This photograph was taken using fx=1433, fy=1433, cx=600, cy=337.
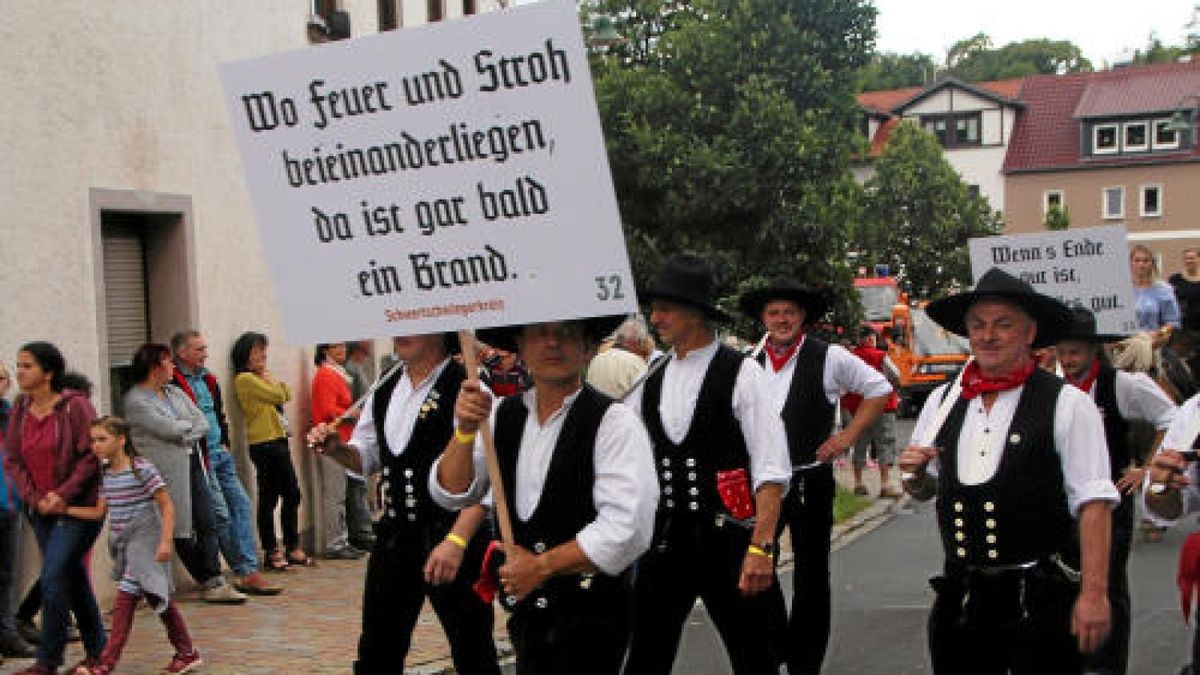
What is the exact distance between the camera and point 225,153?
10.9 metres

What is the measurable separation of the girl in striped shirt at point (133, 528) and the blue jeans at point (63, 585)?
112 mm

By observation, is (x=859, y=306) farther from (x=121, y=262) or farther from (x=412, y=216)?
(x=412, y=216)

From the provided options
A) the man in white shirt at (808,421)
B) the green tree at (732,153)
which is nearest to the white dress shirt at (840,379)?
the man in white shirt at (808,421)

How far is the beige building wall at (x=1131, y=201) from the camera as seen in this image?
55000mm

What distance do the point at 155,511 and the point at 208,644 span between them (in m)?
1.11

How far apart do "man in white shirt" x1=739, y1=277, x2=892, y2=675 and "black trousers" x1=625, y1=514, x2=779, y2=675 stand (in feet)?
4.17

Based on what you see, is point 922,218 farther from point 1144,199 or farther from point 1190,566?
point 1190,566

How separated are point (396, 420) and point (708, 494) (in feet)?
4.15

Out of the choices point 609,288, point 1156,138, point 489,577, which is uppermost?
point 1156,138

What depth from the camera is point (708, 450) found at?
18.7 ft

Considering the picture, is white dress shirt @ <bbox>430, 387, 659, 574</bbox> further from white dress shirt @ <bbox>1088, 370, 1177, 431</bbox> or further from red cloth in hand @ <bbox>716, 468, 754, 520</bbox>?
white dress shirt @ <bbox>1088, 370, 1177, 431</bbox>

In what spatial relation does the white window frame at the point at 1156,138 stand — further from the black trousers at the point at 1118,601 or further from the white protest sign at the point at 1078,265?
the black trousers at the point at 1118,601

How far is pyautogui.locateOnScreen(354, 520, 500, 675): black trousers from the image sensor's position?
5484 mm

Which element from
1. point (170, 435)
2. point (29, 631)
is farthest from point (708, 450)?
point (29, 631)
